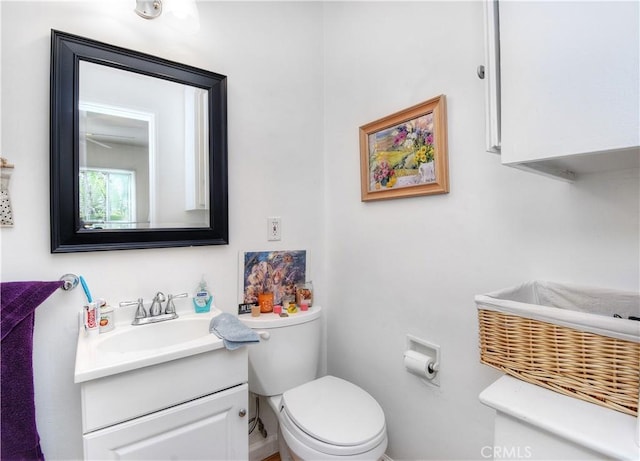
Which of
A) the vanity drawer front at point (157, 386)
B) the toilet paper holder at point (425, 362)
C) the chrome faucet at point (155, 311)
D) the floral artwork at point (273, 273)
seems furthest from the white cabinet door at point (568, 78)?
the chrome faucet at point (155, 311)

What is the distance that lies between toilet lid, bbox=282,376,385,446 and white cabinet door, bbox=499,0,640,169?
1029 millimetres

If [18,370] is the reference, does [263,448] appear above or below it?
below

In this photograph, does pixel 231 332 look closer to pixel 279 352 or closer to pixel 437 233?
pixel 279 352

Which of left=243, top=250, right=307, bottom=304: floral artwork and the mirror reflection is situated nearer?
the mirror reflection

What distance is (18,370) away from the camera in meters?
1.00

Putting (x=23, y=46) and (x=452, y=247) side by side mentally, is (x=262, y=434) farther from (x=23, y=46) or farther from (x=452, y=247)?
(x=23, y=46)

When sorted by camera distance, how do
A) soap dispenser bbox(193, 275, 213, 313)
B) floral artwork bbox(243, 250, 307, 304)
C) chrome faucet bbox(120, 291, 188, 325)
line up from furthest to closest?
floral artwork bbox(243, 250, 307, 304) < soap dispenser bbox(193, 275, 213, 313) < chrome faucet bbox(120, 291, 188, 325)

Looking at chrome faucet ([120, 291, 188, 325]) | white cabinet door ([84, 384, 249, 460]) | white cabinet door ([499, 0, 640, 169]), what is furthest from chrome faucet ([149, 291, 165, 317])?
white cabinet door ([499, 0, 640, 169])

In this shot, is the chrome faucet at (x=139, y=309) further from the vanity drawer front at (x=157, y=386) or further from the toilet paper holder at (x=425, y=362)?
the toilet paper holder at (x=425, y=362)

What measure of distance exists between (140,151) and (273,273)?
2.71 ft

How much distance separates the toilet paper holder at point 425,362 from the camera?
1.21 m

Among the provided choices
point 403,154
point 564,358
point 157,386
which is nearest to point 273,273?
point 157,386

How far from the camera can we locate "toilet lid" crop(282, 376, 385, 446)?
1101 mm

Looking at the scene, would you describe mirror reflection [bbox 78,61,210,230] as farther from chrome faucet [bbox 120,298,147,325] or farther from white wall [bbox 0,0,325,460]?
chrome faucet [bbox 120,298,147,325]
